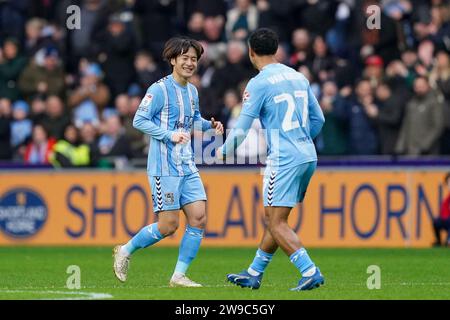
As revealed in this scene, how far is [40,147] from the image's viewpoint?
22.9m

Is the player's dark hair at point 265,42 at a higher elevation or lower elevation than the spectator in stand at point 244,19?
lower

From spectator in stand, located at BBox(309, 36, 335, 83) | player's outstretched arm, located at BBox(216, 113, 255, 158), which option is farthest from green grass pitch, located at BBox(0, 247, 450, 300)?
spectator in stand, located at BBox(309, 36, 335, 83)

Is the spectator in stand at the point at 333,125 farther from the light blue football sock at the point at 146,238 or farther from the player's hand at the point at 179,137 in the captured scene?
the player's hand at the point at 179,137

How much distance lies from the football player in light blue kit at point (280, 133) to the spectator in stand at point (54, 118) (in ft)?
36.9

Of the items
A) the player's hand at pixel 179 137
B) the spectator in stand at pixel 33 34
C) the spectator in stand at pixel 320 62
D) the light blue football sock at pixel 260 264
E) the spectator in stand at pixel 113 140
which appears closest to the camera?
the light blue football sock at pixel 260 264

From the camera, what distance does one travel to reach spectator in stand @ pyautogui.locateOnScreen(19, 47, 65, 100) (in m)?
24.3

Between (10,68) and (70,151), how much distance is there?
9.57 ft

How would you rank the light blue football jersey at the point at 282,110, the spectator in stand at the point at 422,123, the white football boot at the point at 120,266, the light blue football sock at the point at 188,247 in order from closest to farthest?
the light blue football jersey at the point at 282,110 → the light blue football sock at the point at 188,247 → the white football boot at the point at 120,266 → the spectator in stand at the point at 422,123

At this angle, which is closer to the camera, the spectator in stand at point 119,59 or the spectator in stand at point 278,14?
the spectator in stand at point 278,14

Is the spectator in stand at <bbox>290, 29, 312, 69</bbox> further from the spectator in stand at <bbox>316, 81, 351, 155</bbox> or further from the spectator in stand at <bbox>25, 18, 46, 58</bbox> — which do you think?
the spectator in stand at <bbox>25, 18, 46, 58</bbox>

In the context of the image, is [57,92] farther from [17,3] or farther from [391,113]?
[391,113]

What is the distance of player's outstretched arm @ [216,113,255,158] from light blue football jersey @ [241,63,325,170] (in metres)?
0.07

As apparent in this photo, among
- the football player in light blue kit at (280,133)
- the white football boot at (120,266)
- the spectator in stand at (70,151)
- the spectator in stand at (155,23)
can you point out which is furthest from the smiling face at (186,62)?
the spectator in stand at (155,23)

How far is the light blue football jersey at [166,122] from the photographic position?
1327 centimetres
